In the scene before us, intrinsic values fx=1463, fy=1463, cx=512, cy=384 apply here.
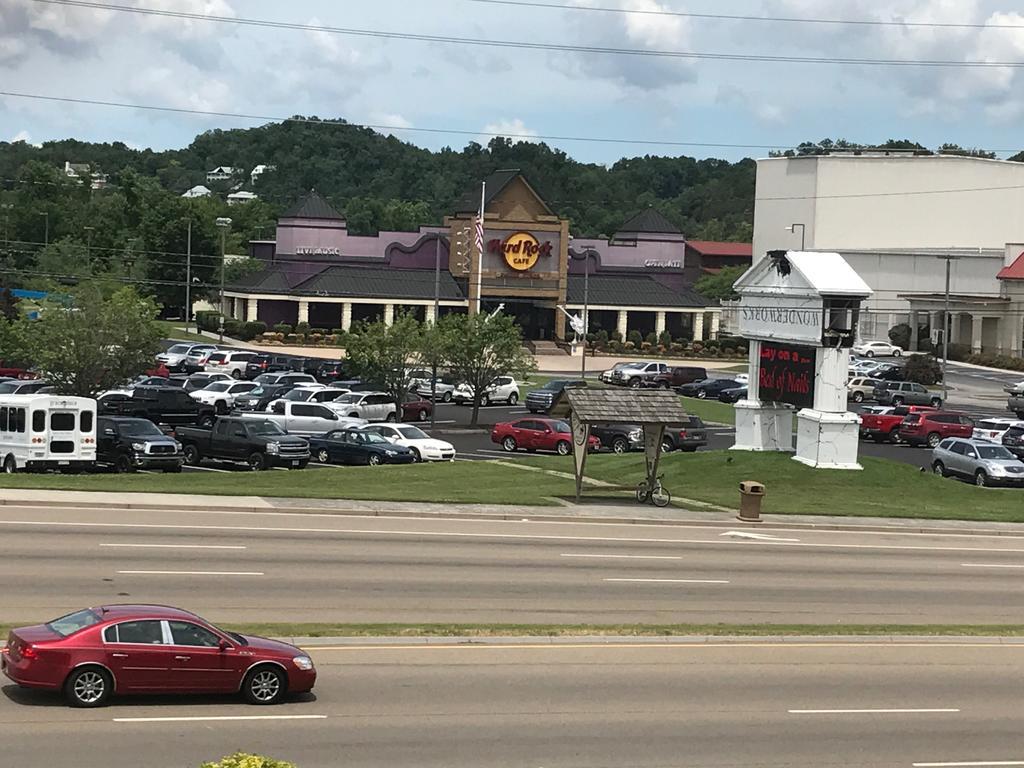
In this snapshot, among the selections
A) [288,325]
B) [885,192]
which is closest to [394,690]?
[288,325]

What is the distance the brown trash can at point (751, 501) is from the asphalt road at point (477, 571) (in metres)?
1.86

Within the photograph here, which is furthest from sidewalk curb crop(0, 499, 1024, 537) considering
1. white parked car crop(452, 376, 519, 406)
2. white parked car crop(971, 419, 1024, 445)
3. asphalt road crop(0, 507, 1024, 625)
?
white parked car crop(452, 376, 519, 406)

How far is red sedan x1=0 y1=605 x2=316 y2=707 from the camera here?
1611 cm

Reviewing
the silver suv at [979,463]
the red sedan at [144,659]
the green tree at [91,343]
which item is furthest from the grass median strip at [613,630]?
the green tree at [91,343]

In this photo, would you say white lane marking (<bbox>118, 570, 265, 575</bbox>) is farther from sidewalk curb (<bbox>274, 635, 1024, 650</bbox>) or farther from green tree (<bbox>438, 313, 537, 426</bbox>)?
green tree (<bbox>438, 313, 537, 426</bbox>)

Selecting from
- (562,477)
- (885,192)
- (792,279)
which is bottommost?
(562,477)

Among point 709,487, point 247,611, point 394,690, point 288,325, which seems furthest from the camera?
point 288,325

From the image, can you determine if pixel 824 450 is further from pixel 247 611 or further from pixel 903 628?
pixel 247 611

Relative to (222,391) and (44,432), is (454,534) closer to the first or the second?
(44,432)

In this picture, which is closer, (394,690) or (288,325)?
(394,690)

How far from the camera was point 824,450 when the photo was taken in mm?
43719

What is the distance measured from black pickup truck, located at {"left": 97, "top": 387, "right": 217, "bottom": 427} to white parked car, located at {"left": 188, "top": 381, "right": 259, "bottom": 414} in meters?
3.90

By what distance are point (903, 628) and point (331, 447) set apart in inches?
1103

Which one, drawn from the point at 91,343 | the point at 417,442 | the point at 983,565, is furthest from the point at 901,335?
the point at 983,565
